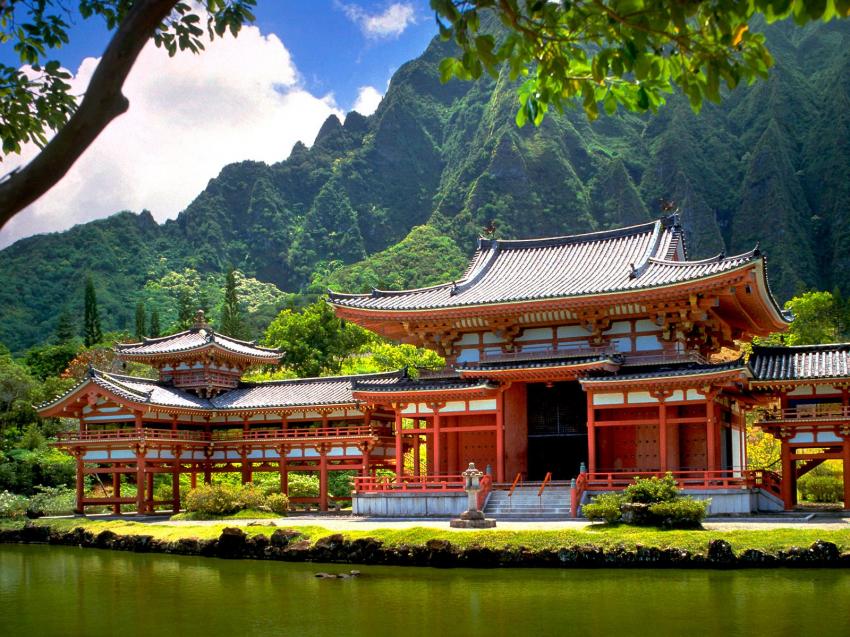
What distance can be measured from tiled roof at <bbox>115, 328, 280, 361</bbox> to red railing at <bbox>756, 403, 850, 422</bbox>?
878 inches

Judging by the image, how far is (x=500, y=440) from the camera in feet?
94.9

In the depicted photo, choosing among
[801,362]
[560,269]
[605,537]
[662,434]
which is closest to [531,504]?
[662,434]

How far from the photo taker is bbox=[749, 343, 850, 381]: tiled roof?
87.0ft

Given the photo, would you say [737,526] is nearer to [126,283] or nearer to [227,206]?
[126,283]

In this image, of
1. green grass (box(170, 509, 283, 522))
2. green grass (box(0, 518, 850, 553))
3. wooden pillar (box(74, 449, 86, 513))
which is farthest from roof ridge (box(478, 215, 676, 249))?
wooden pillar (box(74, 449, 86, 513))

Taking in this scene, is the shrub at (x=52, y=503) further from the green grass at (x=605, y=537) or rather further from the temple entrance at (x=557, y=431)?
the temple entrance at (x=557, y=431)

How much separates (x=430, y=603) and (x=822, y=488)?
23.9m

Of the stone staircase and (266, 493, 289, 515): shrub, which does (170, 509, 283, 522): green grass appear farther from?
the stone staircase

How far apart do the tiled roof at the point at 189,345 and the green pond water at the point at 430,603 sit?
60.9ft

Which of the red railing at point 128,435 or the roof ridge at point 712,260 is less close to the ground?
the roof ridge at point 712,260

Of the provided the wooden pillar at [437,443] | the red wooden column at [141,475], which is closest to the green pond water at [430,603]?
the wooden pillar at [437,443]

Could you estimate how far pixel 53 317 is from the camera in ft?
340

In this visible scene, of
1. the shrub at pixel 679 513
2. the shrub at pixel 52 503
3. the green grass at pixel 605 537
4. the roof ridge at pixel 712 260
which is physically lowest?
the shrub at pixel 52 503

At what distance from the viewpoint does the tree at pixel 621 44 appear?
229 inches
